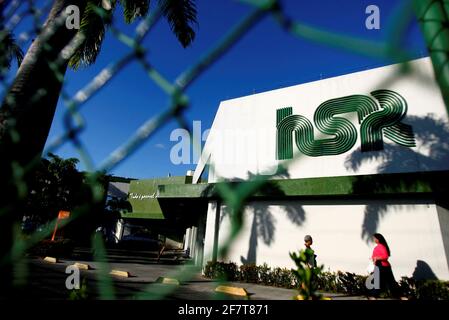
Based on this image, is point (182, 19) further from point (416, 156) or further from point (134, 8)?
point (416, 156)

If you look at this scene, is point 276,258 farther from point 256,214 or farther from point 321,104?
point 321,104

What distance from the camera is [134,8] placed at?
10.4 metres

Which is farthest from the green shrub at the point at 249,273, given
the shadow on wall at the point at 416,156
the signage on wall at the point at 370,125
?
the signage on wall at the point at 370,125

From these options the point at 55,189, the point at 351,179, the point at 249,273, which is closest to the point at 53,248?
the point at 249,273

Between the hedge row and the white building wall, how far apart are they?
1.76ft

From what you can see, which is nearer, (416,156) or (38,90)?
(38,90)

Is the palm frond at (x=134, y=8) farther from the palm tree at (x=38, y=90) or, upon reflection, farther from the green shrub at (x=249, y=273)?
the green shrub at (x=249, y=273)

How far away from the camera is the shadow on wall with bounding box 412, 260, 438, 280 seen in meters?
9.00

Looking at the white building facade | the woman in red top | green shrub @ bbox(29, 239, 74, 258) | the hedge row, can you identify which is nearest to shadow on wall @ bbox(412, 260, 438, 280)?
the white building facade

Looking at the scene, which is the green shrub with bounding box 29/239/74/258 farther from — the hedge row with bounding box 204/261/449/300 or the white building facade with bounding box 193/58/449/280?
the hedge row with bounding box 204/261/449/300

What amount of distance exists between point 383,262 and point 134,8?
11.5 metres

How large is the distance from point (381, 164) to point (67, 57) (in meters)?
11.6

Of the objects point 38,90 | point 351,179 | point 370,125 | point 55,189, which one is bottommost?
point 38,90

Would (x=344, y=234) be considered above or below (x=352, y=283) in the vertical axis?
above
